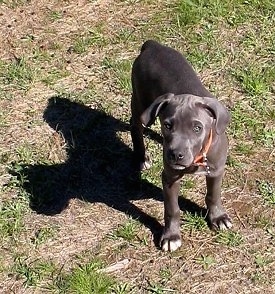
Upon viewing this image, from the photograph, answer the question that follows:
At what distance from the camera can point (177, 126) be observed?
4.33 meters

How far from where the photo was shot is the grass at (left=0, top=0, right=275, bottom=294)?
16.0ft

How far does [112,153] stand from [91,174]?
0.25m

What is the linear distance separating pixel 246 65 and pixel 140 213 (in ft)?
6.07

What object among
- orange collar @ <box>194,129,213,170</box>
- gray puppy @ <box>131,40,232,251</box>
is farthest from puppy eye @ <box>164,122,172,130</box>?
orange collar @ <box>194,129,213,170</box>

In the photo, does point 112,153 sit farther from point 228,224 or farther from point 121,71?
point 228,224

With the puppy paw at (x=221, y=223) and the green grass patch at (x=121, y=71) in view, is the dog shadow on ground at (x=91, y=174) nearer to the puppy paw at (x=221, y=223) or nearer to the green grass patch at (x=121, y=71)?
the puppy paw at (x=221, y=223)

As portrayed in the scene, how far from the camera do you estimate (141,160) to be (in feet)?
18.1

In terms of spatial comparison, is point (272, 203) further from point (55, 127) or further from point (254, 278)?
point (55, 127)

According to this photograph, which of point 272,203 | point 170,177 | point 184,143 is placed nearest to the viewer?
point 184,143

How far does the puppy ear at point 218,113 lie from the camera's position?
437 cm

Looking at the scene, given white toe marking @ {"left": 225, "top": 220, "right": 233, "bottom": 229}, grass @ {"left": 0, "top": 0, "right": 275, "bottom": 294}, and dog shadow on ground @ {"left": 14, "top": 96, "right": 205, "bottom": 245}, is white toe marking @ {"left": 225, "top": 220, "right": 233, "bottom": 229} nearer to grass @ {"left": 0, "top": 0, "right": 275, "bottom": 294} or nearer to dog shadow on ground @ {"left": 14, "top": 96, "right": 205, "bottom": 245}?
grass @ {"left": 0, "top": 0, "right": 275, "bottom": 294}

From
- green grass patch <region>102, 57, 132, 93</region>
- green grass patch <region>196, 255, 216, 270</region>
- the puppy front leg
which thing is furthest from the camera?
green grass patch <region>102, 57, 132, 93</region>

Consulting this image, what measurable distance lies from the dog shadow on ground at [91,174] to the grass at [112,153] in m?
0.01

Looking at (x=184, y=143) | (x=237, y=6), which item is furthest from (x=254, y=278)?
(x=237, y=6)
